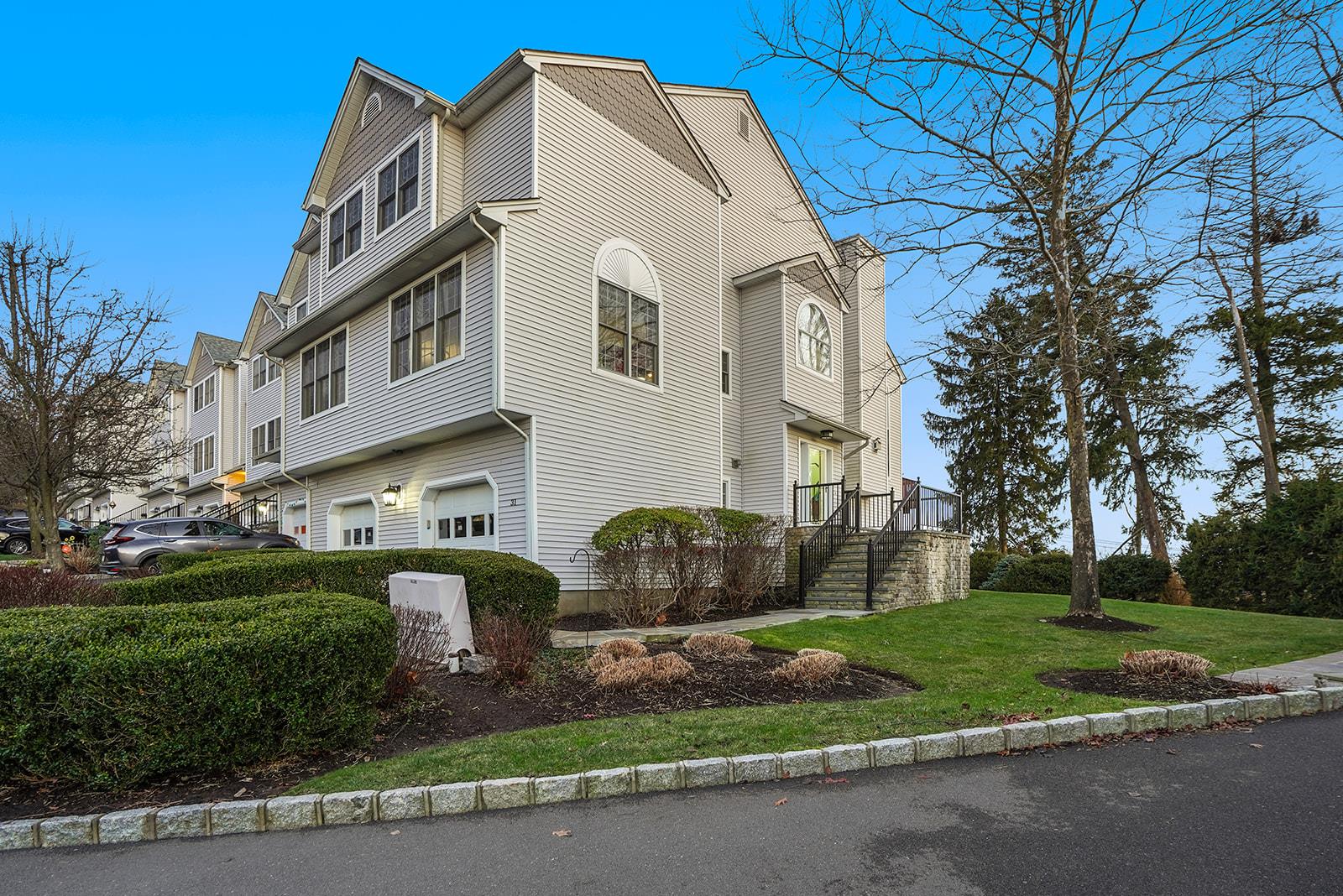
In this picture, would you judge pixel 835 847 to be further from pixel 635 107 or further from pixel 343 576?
pixel 635 107

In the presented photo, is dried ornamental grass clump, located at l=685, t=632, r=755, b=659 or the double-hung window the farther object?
the double-hung window

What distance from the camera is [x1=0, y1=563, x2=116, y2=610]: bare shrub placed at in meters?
9.23

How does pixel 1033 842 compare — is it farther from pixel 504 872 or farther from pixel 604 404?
pixel 604 404

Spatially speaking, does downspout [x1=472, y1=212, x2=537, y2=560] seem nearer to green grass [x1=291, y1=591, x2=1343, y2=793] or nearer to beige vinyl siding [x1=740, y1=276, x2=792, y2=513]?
green grass [x1=291, y1=591, x2=1343, y2=793]

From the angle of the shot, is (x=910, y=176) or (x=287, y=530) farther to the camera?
(x=287, y=530)

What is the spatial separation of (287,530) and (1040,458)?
26616 mm

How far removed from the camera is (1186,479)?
23.8 meters

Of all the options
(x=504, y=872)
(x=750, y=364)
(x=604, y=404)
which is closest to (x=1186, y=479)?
(x=750, y=364)

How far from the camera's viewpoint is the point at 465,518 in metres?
13.3

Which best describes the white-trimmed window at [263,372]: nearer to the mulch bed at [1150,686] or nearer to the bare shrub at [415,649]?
the bare shrub at [415,649]

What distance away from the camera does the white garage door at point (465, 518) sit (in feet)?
41.8

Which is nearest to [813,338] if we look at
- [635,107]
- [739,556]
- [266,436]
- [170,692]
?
[635,107]

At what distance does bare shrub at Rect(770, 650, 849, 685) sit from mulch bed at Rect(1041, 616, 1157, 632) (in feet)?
18.8

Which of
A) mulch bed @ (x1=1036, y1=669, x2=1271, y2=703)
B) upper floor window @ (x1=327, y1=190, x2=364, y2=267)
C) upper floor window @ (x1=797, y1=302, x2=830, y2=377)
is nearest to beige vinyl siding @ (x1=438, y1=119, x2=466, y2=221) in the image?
upper floor window @ (x1=327, y1=190, x2=364, y2=267)
